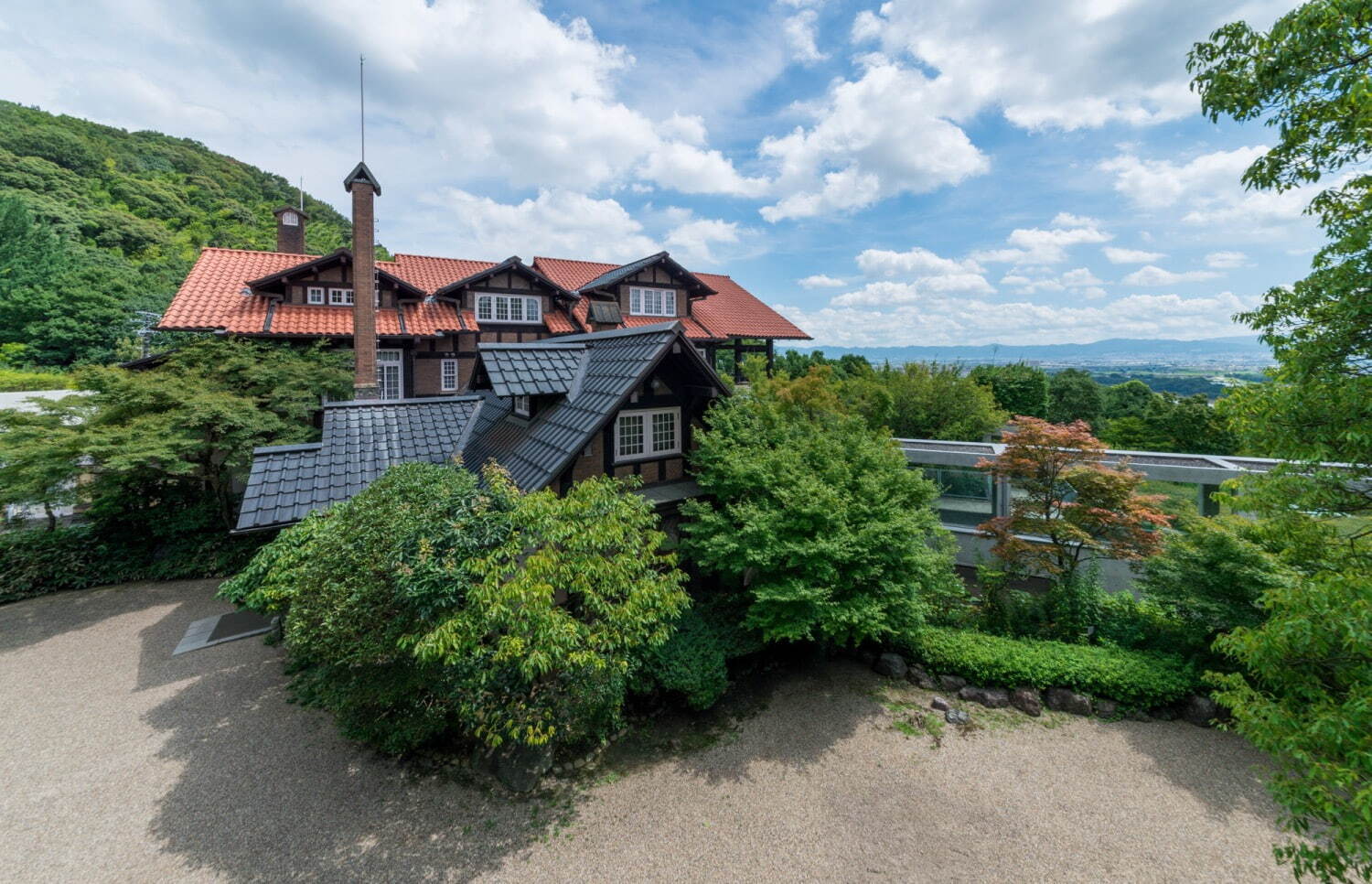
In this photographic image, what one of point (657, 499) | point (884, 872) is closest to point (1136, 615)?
point (884, 872)

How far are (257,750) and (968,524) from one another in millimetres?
18369

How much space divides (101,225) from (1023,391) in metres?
76.6

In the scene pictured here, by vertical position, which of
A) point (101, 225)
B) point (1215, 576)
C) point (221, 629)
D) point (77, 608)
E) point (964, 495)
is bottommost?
point (221, 629)

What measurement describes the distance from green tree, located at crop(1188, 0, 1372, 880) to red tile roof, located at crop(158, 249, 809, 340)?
911 inches

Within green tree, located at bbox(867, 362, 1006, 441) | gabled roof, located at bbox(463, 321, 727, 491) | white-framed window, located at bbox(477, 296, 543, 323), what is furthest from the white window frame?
green tree, located at bbox(867, 362, 1006, 441)

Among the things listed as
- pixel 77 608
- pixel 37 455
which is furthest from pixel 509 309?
pixel 77 608

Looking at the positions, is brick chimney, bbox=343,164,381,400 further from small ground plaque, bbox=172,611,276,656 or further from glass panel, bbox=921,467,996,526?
glass panel, bbox=921,467,996,526

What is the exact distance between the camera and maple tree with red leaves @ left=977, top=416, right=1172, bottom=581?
36.9 feet

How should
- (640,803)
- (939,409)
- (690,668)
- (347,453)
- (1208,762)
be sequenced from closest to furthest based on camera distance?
1. (640,803)
2. (1208,762)
3. (690,668)
4. (347,453)
5. (939,409)

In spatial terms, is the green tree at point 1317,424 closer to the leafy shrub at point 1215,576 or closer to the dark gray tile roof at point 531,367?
the leafy shrub at point 1215,576

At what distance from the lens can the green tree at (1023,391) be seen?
34.2m

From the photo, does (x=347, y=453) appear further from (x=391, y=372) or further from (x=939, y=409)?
(x=939, y=409)

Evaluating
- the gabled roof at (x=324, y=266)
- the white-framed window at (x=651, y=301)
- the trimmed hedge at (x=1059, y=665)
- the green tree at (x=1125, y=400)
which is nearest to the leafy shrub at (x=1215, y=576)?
the trimmed hedge at (x=1059, y=665)

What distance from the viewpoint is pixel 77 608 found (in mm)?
13461
